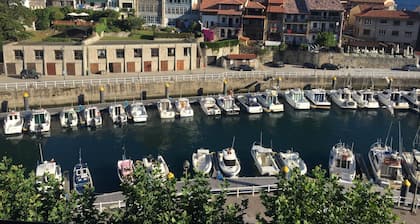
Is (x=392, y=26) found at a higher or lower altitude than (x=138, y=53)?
higher

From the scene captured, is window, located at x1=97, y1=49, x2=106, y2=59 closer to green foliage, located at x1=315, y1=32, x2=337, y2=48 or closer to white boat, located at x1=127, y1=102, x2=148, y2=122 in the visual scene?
white boat, located at x1=127, y1=102, x2=148, y2=122

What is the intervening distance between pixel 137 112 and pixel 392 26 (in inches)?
2467

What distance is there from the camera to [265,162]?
42.7m

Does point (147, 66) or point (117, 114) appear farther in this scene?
point (147, 66)

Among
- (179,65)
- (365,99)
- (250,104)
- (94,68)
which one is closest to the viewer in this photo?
(250,104)

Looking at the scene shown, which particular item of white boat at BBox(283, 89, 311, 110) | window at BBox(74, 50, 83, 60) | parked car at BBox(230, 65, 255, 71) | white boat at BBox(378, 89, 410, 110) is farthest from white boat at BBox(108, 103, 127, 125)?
white boat at BBox(378, 89, 410, 110)

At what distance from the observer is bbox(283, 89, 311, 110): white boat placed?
62906 mm

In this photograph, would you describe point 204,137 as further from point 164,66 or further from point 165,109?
point 164,66

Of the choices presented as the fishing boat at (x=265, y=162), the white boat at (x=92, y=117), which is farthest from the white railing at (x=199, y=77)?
the fishing boat at (x=265, y=162)

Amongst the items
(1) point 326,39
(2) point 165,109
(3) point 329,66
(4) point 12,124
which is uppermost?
(1) point 326,39

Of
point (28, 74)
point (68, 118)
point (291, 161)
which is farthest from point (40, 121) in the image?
point (291, 161)

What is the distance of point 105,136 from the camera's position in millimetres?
51781

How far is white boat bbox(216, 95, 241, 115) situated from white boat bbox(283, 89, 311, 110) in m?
8.68

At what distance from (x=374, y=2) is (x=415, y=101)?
5514 centimetres
